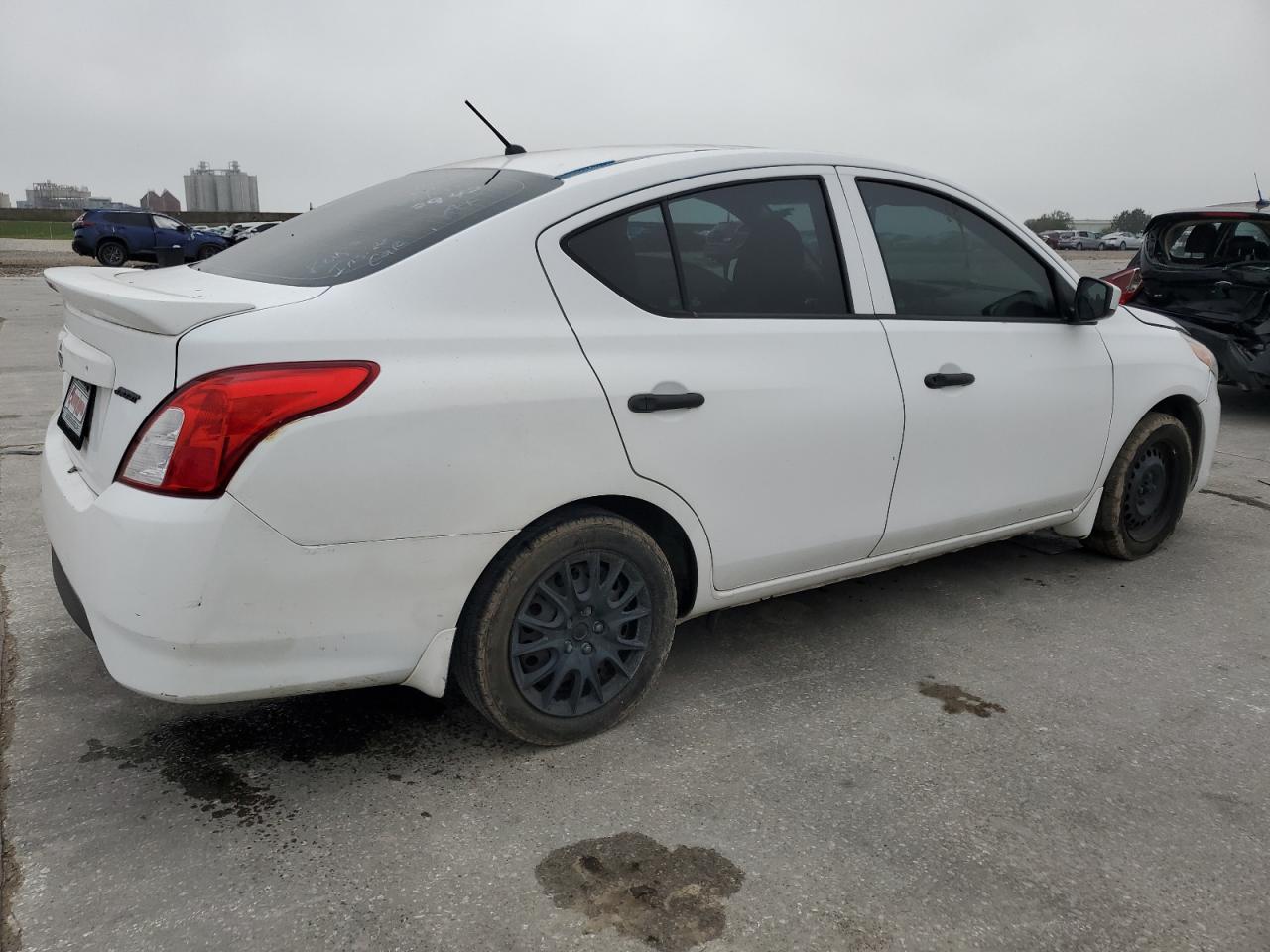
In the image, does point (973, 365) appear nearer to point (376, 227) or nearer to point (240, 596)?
point (376, 227)

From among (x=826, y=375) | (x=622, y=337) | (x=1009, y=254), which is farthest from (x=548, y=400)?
(x=1009, y=254)

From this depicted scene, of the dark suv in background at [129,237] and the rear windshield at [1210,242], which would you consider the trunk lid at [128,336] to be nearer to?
the rear windshield at [1210,242]

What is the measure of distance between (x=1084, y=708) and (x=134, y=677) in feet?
8.63

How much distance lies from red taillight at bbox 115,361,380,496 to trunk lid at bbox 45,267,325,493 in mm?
83

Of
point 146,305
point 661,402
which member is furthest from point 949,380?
point 146,305

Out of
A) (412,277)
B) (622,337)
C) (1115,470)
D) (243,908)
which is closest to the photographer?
(243,908)

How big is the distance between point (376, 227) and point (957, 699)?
7.26 ft

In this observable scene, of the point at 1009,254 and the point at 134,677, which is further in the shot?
the point at 1009,254

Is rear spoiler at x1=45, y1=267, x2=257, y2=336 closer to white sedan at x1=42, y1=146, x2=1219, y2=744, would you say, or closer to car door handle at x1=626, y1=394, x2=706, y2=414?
white sedan at x1=42, y1=146, x2=1219, y2=744

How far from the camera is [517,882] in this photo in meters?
2.32

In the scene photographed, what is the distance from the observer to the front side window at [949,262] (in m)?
3.45

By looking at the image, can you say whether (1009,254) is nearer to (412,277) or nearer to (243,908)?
(412,277)

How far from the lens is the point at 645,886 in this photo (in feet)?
7.59

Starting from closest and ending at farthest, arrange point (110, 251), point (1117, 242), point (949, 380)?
point (949, 380) → point (110, 251) → point (1117, 242)
